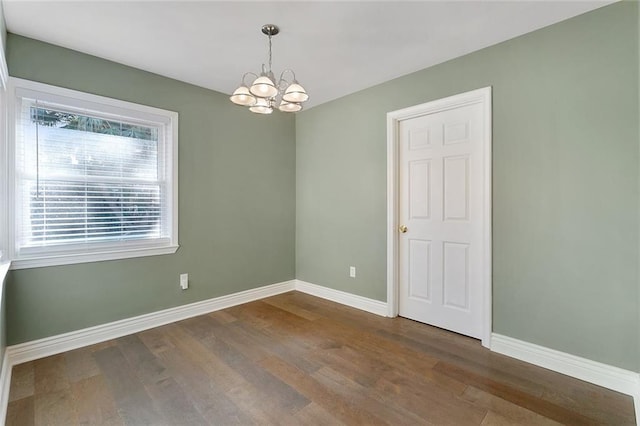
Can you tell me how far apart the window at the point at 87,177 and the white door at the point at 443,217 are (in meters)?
2.45

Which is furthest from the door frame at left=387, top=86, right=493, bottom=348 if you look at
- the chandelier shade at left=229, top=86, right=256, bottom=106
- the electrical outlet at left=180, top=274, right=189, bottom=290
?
the electrical outlet at left=180, top=274, right=189, bottom=290

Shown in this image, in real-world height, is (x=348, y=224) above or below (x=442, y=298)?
above

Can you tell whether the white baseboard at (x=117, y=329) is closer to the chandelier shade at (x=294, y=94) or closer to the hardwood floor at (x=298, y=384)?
the hardwood floor at (x=298, y=384)

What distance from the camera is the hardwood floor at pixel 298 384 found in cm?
173

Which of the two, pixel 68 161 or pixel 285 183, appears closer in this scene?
pixel 68 161

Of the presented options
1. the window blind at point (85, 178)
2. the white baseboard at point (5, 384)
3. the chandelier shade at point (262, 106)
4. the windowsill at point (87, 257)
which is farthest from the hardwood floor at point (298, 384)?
the chandelier shade at point (262, 106)

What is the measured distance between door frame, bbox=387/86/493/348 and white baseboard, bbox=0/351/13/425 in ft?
9.67

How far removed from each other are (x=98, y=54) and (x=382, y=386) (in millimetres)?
3514

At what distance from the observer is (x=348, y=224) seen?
3631 mm

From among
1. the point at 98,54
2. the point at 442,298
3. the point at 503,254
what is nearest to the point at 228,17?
the point at 98,54

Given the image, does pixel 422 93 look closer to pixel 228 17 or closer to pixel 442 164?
pixel 442 164

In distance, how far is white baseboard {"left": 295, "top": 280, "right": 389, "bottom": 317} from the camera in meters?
3.30

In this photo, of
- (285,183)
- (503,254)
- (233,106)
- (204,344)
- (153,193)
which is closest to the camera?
(503,254)

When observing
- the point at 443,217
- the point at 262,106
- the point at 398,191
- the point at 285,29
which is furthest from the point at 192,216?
the point at 443,217
